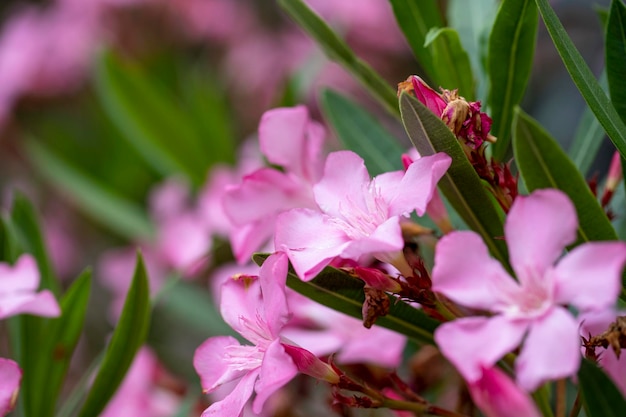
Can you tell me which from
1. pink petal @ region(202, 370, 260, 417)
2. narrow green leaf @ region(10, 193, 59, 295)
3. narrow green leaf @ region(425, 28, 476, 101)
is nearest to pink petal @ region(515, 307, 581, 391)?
pink petal @ region(202, 370, 260, 417)

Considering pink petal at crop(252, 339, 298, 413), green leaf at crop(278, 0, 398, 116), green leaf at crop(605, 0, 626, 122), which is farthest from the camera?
green leaf at crop(278, 0, 398, 116)

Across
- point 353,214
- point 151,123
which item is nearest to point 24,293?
point 353,214

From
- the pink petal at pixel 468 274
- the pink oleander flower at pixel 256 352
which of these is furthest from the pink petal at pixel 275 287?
the pink petal at pixel 468 274

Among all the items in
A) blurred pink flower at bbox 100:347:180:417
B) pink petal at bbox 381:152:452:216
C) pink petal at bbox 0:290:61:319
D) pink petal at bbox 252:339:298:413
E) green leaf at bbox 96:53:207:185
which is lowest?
blurred pink flower at bbox 100:347:180:417

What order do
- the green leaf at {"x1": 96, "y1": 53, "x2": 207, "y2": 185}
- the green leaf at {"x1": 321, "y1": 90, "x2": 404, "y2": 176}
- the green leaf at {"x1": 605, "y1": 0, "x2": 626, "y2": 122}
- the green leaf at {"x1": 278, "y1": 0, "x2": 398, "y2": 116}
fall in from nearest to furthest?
the green leaf at {"x1": 605, "y1": 0, "x2": 626, "y2": 122} → the green leaf at {"x1": 278, "y1": 0, "x2": 398, "y2": 116} → the green leaf at {"x1": 321, "y1": 90, "x2": 404, "y2": 176} → the green leaf at {"x1": 96, "y1": 53, "x2": 207, "y2": 185}

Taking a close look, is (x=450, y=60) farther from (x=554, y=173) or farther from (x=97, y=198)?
(x=97, y=198)

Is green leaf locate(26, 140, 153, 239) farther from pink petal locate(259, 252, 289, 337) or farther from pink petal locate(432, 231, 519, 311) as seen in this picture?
pink petal locate(432, 231, 519, 311)

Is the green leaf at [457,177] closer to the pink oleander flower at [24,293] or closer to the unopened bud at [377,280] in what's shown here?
the unopened bud at [377,280]
